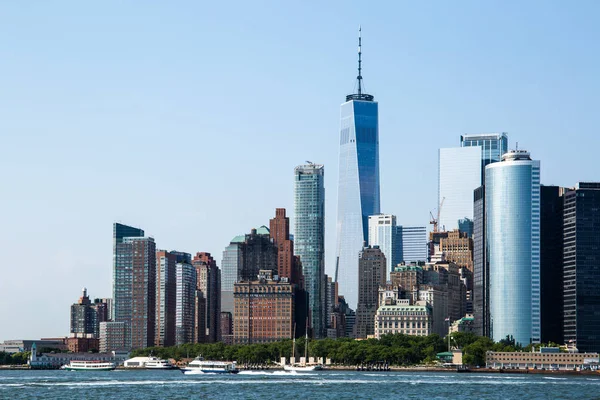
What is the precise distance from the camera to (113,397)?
17625 cm

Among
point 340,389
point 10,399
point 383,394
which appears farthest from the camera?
point 340,389

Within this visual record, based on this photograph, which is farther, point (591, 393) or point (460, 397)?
point (591, 393)

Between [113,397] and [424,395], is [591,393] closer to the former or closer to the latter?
[424,395]

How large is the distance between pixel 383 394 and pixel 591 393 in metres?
34.2

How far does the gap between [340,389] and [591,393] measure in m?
38.7

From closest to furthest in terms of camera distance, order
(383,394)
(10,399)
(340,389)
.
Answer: (10,399), (383,394), (340,389)

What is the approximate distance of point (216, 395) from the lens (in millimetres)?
180125

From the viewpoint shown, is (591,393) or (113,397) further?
(591,393)

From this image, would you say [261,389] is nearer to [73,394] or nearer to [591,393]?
[73,394]

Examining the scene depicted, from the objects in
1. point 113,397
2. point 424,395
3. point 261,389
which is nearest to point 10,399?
point 113,397

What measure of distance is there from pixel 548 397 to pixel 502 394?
771 cm

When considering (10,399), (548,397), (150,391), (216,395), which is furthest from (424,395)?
(10,399)

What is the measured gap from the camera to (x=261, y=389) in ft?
656

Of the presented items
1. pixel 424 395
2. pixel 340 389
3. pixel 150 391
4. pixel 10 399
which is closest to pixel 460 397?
pixel 424 395
